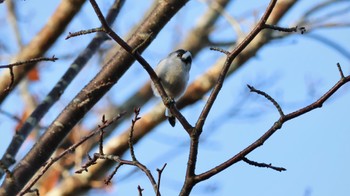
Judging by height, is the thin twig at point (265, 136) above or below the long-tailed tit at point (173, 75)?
below

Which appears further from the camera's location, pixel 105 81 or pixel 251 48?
pixel 251 48

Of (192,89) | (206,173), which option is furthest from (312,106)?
(192,89)

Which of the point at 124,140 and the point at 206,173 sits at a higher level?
the point at 124,140

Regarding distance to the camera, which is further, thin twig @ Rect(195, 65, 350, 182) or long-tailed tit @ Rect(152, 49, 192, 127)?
long-tailed tit @ Rect(152, 49, 192, 127)

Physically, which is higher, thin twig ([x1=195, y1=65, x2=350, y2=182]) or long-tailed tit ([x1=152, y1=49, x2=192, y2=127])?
long-tailed tit ([x1=152, y1=49, x2=192, y2=127])

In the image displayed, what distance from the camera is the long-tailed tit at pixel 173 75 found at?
2.43 m

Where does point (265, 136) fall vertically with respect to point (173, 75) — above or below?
below

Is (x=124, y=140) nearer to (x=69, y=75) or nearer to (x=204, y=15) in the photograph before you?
(x=69, y=75)

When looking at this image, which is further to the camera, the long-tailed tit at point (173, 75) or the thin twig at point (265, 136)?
the long-tailed tit at point (173, 75)

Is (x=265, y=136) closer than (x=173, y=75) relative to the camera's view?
Yes

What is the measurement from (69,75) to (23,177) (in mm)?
568

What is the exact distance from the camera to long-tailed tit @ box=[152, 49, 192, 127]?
243 centimetres

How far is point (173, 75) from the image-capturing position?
247 centimetres

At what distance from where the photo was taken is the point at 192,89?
4.27 meters
